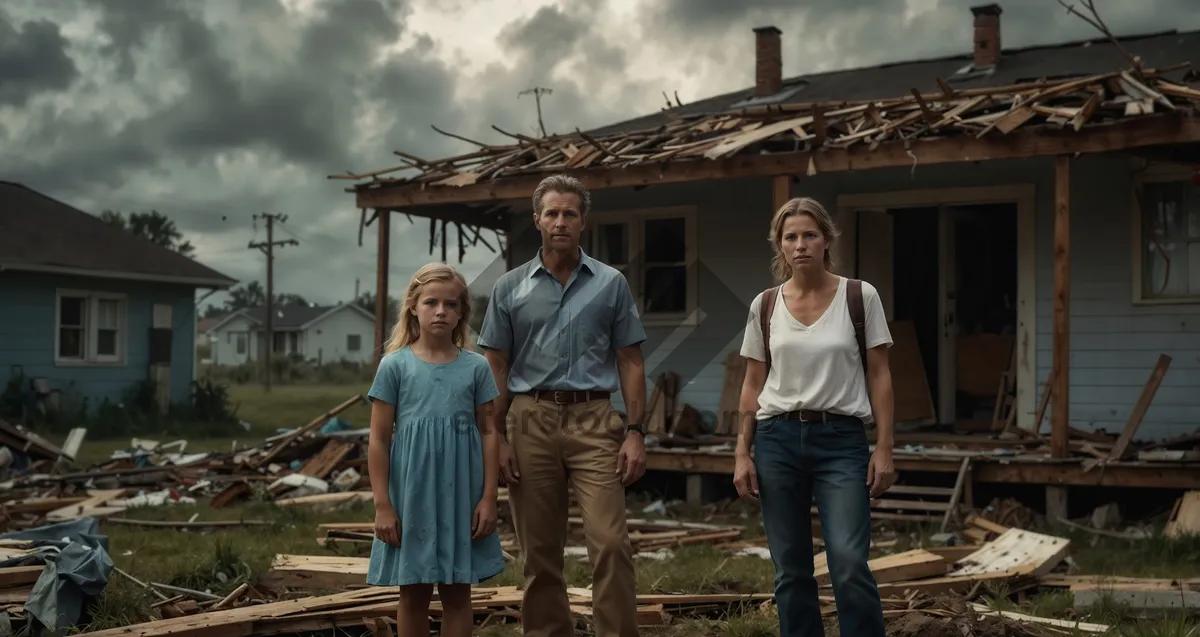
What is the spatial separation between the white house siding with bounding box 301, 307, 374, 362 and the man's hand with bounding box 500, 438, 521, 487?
68.1m

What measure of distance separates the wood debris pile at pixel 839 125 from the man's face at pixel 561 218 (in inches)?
229

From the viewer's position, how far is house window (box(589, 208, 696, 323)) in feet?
43.2

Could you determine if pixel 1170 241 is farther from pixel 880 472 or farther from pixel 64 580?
pixel 64 580

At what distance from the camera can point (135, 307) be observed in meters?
23.2

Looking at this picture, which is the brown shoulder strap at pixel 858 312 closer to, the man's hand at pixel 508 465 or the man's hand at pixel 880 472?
the man's hand at pixel 880 472

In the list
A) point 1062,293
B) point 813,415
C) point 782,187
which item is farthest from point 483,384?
point 782,187

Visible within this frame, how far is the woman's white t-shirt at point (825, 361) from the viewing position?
3.95 meters

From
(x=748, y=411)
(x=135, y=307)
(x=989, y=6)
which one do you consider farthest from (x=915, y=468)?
(x=135, y=307)

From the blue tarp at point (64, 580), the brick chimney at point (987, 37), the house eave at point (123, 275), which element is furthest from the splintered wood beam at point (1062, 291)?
the house eave at point (123, 275)

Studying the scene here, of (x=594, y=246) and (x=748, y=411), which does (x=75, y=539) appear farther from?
(x=594, y=246)

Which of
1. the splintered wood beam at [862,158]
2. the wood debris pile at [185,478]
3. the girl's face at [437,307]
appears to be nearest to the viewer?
the girl's face at [437,307]

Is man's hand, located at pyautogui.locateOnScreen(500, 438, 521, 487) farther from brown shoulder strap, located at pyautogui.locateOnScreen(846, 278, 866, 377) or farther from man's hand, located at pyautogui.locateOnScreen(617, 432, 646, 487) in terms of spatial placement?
brown shoulder strap, located at pyautogui.locateOnScreen(846, 278, 866, 377)

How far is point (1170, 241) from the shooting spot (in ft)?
35.7

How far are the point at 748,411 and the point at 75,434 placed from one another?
13.8m
